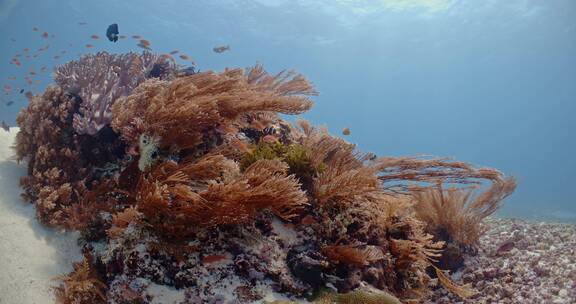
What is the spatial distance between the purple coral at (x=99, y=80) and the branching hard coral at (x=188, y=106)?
0.57 metres

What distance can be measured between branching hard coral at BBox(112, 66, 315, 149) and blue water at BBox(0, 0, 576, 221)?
6.58 meters

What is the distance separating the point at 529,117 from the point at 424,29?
10503 centimetres

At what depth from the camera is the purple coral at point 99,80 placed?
5.21 metres

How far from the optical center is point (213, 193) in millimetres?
3486

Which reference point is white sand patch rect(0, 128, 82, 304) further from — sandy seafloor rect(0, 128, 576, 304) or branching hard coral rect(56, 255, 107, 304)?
branching hard coral rect(56, 255, 107, 304)

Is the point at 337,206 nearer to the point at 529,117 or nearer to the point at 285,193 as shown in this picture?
the point at 285,193

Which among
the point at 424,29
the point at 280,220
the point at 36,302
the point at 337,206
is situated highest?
the point at 424,29

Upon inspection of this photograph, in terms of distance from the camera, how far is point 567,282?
572 centimetres

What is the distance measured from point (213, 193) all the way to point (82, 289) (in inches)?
73.1

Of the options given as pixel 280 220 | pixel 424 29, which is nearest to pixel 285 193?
pixel 280 220

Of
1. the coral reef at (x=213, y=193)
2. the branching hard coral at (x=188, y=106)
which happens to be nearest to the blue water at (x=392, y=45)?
the coral reef at (x=213, y=193)

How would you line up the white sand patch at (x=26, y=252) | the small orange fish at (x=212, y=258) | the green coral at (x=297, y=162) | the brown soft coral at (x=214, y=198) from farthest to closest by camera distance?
the green coral at (x=297, y=162) → the white sand patch at (x=26, y=252) → the small orange fish at (x=212, y=258) → the brown soft coral at (x=214, y=198)

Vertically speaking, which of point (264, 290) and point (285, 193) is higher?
point (285, 193)

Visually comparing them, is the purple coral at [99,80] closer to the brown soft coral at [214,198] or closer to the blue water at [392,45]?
the brown soft coral at [214,198]
